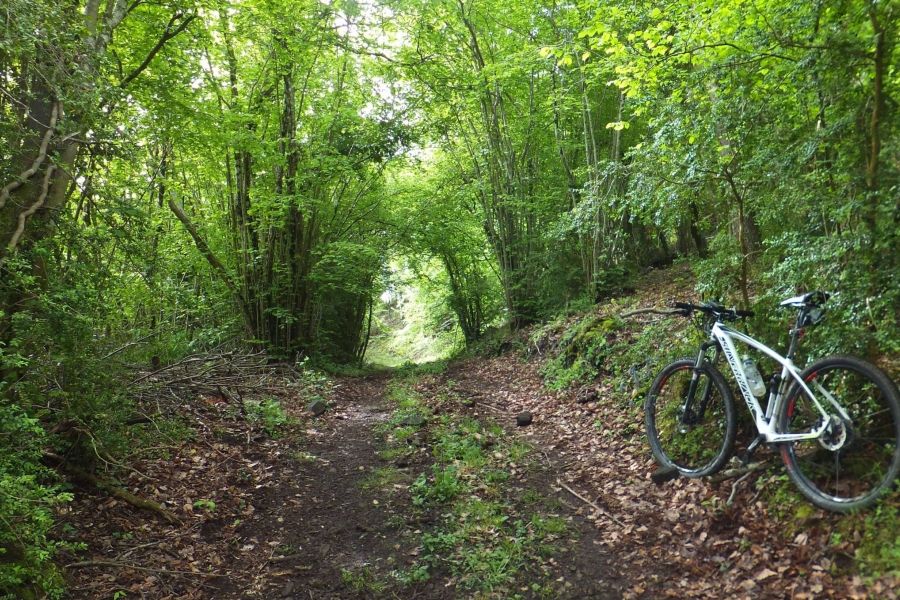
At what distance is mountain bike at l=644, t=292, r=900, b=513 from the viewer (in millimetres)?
2674

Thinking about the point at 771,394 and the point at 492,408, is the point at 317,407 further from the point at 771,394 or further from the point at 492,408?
the point at 771,394

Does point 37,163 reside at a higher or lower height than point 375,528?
higher

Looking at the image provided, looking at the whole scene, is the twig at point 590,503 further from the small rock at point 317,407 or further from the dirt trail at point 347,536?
the small rock at point 317,407

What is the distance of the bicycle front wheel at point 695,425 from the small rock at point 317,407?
482 cm

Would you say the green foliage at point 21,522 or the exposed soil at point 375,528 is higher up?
the green foliage at point 21,522

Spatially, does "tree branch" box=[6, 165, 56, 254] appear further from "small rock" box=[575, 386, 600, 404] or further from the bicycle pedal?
"small rock" box=[575, 386, 600, 404]

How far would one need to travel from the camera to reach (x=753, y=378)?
3400 millimetres

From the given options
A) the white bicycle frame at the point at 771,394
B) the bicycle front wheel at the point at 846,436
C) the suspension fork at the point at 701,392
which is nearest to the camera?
the bicycle front wheel at the point at 846,436

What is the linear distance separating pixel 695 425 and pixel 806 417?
3.14 ft

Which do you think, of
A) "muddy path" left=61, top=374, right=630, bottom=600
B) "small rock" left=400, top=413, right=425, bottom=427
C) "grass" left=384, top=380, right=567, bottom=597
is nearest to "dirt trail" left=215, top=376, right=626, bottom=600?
"muddy path" left=61, top=374, right=630, bottom=600

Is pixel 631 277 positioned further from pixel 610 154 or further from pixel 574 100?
pixel 574 100

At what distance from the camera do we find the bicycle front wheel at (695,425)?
3.62m

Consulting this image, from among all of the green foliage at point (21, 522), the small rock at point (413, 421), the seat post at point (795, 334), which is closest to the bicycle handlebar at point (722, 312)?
the seat post at point (795, 334)

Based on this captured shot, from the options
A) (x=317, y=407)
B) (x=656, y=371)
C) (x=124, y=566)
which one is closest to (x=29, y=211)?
(x=124, y=566)
